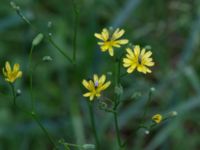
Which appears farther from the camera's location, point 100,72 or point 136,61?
point 100,72

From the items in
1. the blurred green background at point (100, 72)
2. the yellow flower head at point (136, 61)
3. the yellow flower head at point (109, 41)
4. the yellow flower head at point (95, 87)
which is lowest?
the blurred green background at point (100, 72)

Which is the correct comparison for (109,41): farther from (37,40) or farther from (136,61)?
(37,40)

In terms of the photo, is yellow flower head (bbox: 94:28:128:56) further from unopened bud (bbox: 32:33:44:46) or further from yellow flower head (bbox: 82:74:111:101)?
unopened bud (bbox: 32:33:44:46)

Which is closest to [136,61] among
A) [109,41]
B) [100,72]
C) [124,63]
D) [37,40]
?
[124,63]

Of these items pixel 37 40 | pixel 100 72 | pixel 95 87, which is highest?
pixel 37 40

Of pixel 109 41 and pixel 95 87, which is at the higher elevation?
pixel 109 41

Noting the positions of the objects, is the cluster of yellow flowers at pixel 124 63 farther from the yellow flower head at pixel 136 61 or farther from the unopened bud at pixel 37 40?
the unopened bud at pixel 37 40

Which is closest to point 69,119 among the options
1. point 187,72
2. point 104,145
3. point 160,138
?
point 104,145

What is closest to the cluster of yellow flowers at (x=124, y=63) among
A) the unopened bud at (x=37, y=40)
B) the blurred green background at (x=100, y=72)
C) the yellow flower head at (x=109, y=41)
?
the yellow flower head at (x=109, y=41)
